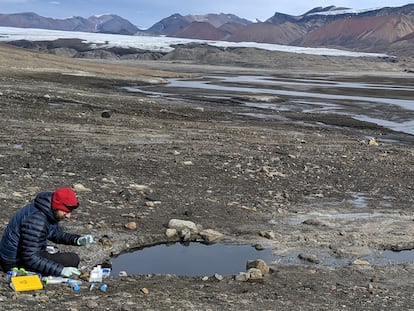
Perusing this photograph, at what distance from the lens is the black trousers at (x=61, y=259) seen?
19.2 ft

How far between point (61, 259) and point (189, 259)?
6.16 ft

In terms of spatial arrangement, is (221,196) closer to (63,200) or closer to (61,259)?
(61,259)


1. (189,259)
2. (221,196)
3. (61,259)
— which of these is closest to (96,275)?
(61,259)

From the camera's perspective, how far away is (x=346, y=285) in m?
6.52

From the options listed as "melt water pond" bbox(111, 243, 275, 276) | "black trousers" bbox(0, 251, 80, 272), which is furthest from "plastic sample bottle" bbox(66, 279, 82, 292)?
"melt water pond" bbox(111, 243, 275, 276)

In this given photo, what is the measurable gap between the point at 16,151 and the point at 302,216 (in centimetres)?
611

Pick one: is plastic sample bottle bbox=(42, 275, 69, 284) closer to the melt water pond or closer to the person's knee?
the person's knee

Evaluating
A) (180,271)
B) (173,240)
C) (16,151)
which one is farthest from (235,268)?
(16,151)

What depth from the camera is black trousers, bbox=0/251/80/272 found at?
584cm

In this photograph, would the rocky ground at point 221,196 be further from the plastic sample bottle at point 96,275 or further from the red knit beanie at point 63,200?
the red knit beanie at point 63,200

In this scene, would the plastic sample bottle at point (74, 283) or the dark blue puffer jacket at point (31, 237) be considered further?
the plastic sample bottle at point (74, 283)

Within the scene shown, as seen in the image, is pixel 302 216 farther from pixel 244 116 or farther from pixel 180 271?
pixel 244 116

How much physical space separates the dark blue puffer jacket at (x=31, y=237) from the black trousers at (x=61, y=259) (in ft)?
0.18

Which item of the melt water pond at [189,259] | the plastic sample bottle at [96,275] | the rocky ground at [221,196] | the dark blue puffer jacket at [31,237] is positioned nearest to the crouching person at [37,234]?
the dark blue puffer jacket at [31,237]
